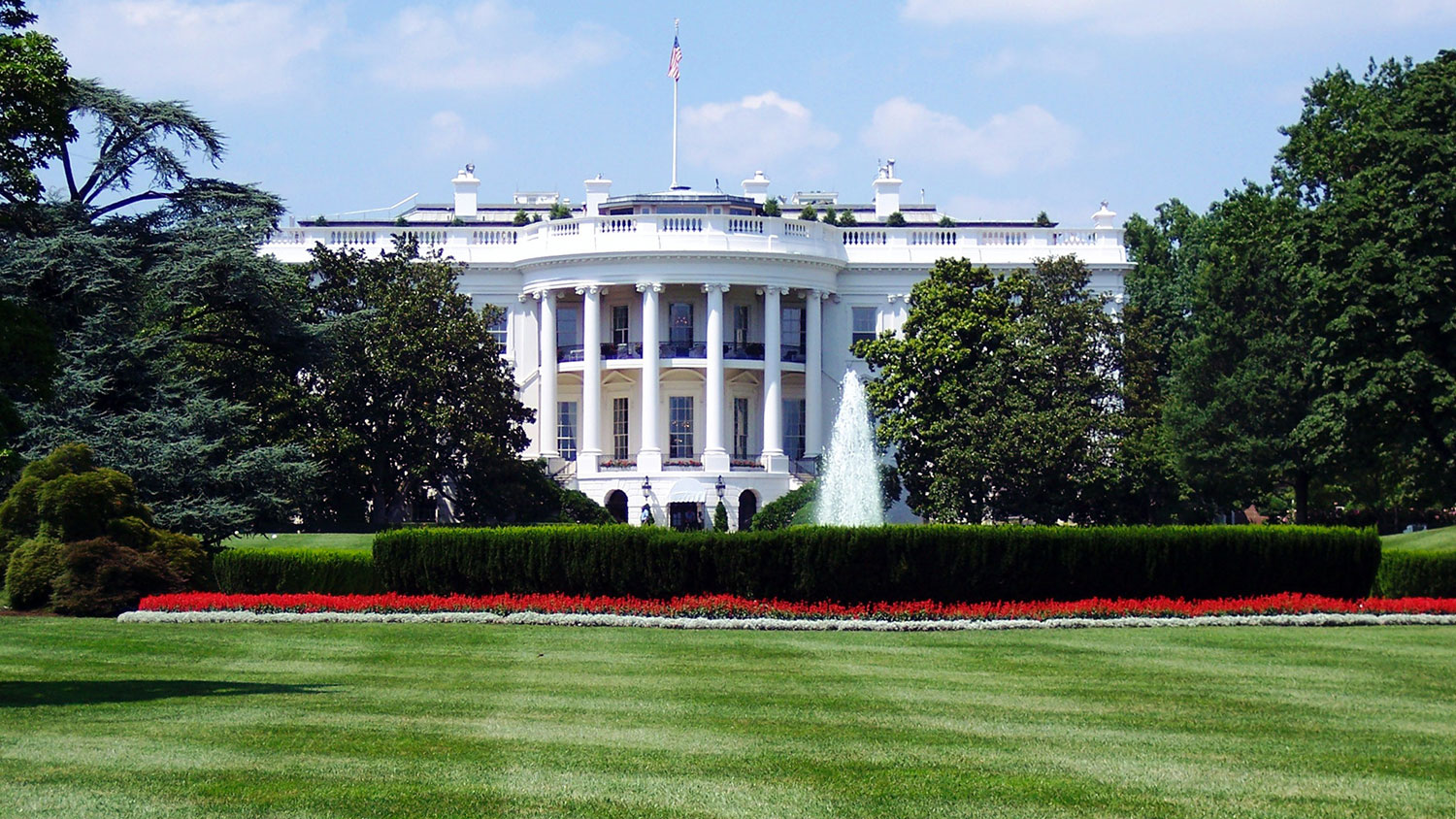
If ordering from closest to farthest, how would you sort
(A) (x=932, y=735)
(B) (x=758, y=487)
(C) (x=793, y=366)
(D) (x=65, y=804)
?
(D) (x=65, y=804) → (A) (x=932, y=735) → (B) (x=758, y=487) → (C) (x=793, y=366)

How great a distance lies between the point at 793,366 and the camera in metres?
73.2

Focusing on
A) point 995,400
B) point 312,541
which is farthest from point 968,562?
point 995,400

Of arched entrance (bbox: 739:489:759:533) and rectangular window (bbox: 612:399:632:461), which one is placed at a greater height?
rectangular window (bbox: 612:399:632:461)

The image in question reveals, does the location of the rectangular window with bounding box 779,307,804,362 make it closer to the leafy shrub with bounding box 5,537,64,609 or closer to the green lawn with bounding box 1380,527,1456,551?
the green lawn with bounding box 1380,527,1456,551

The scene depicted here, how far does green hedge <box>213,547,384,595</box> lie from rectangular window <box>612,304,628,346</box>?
135 feet

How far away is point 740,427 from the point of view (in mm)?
74312

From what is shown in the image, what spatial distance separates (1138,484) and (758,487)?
644 inches

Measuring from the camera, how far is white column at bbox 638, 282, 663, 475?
68.4 m

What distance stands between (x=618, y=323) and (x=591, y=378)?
421 centimetres

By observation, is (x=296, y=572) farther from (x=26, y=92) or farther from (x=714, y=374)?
(x=714, y=374)

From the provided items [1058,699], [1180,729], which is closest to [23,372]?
[1058,699]

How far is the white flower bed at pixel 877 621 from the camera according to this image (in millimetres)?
27922

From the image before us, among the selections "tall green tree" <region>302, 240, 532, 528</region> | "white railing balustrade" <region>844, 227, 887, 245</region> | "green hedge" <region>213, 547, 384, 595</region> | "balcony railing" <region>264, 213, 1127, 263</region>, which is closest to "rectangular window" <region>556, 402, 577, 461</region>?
"balcony railing" <region>264, 213, 1127, 263</region>

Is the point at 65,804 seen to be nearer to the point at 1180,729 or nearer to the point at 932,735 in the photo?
the point at 932,735
